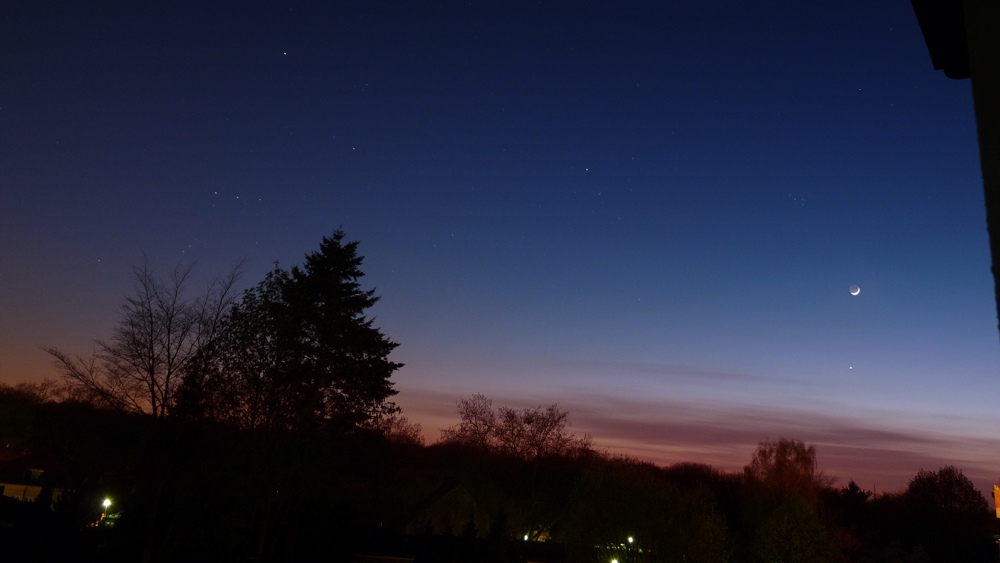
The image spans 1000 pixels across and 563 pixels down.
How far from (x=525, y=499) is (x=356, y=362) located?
22.6m

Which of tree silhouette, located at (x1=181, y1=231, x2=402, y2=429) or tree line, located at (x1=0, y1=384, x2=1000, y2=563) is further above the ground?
tree silhouette, located at (x1=181, y1=231, x2=402, y2=429)

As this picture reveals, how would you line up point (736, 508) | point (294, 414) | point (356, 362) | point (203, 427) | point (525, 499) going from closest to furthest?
point (203, 427), point (294, 414), point (356, 362), point (525, 499), point (736, 508)

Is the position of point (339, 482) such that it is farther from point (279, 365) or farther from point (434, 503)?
point (434, 503)

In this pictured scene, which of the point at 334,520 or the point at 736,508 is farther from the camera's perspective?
the point at 736,508

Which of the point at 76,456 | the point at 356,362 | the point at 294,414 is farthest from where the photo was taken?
the point at 356,362

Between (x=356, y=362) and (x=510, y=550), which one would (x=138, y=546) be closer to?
(x=356, y=362)

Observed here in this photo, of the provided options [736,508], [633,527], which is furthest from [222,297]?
[736,508]

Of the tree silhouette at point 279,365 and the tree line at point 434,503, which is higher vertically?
the tree silhouette at point 279,365

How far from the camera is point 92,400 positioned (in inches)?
695

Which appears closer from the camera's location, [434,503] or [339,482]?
[339,482]

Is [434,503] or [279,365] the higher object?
[279,365]

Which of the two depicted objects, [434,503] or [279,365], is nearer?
[279,365]

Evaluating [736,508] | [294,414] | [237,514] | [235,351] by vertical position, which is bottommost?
[736,508]

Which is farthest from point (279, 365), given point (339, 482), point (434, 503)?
point (434, 503)
